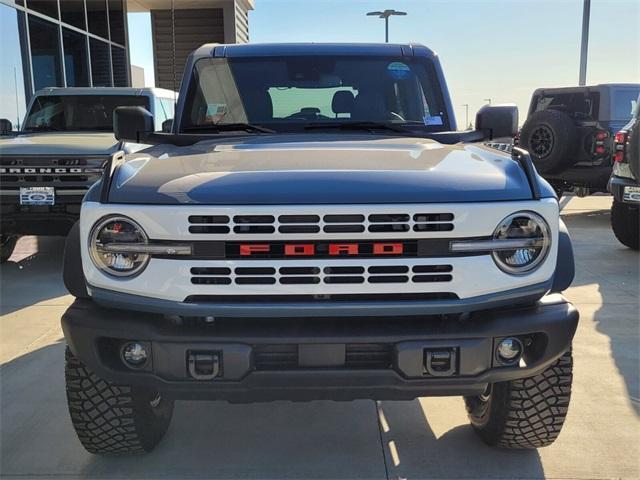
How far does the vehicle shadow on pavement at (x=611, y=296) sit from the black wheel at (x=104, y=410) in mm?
2428

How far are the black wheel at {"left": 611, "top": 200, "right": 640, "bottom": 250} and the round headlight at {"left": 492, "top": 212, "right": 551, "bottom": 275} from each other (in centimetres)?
559

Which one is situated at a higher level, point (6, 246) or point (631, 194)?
point (631, 194)

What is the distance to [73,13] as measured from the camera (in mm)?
13703

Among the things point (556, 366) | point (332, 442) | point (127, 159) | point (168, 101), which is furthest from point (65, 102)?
point (556, 366)

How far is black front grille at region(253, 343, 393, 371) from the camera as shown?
2.07 metres

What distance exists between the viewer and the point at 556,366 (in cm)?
251

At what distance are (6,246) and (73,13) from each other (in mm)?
8987

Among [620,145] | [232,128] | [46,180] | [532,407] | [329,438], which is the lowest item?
[329,438]

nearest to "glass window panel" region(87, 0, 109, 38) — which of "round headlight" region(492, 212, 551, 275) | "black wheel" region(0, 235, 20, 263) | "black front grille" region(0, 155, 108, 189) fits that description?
"black wheel" region(0, 235, 20, 263)

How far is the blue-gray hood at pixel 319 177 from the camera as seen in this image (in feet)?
6.76

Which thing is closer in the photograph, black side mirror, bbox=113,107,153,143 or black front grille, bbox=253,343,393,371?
black front grille, bbox=253,343,393,371

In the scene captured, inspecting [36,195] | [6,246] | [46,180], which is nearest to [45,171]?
[46,180]

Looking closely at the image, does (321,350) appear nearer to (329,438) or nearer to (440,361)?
(440,361)

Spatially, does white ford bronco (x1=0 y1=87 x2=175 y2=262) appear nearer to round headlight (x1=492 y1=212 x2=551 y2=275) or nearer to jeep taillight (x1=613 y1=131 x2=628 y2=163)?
round headlight (x1=492 y1=212 x2=551 y2=275)
